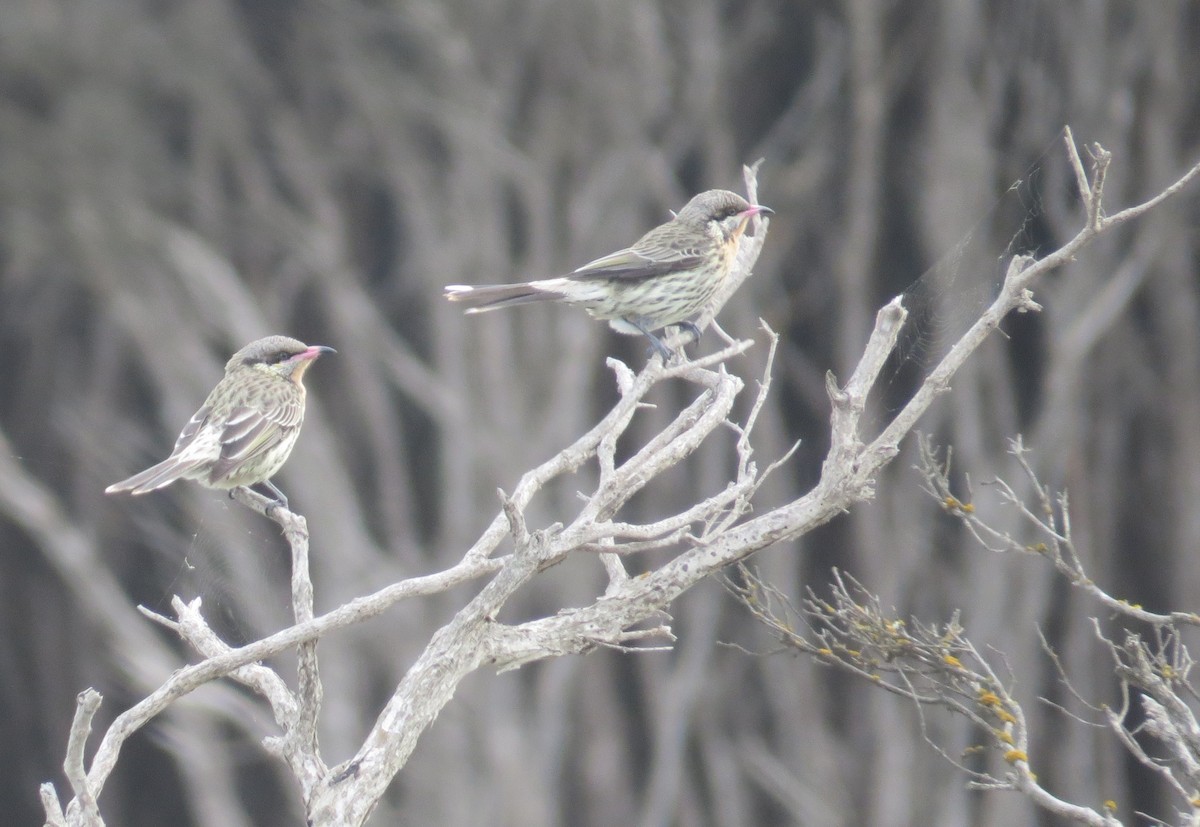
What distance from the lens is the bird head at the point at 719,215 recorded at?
8195 millimetres

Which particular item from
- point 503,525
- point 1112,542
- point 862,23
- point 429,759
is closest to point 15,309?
point 429,759

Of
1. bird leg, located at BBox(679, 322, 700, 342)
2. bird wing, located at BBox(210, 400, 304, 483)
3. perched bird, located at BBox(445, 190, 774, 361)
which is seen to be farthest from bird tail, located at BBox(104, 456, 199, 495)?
bird leg, located at BBox(679, 322, 700, 342)

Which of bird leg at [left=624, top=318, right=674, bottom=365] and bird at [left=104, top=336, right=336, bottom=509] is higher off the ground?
bird leg at [left=624, top=318, right=674, bottom=365]

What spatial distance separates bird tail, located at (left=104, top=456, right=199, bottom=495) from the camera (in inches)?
235

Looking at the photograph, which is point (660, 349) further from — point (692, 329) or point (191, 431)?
point (191, 431)

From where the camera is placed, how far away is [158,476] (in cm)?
616

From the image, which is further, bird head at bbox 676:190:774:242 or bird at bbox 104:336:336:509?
bird head at bbox 676:190:774:242

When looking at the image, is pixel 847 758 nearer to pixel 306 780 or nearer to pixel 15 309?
pixel 15 309

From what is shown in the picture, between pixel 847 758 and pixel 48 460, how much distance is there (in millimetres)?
9249

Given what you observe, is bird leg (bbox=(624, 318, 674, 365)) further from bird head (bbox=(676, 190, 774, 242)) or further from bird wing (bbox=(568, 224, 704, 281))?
bird head (bbox=(676, 190, 774, 242))

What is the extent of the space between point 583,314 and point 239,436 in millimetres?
9878

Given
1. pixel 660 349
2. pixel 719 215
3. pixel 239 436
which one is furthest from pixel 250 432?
pixel 719 215

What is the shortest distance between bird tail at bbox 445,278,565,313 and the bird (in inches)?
25.1

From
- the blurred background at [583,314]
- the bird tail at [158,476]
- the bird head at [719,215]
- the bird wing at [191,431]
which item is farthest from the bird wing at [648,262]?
the blurred background at [583,314]
